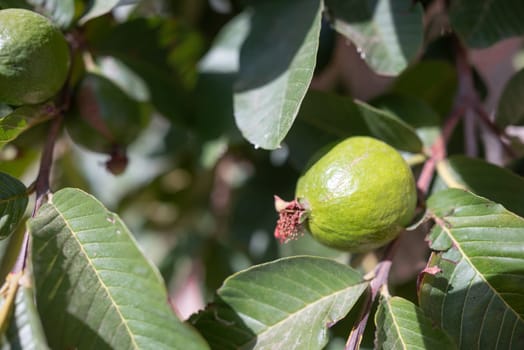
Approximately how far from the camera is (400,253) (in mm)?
1615

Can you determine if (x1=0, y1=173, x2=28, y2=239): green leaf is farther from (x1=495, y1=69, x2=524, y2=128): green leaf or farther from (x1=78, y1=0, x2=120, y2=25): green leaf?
(x1=495, y1=69, x2=524, y2=128): green leaf

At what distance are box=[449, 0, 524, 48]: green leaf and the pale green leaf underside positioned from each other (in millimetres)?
891

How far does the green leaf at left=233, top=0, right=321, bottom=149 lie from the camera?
0.92 metres

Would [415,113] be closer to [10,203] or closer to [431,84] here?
[431,84]

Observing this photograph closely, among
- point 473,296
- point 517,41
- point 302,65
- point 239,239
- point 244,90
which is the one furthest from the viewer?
point 517,41

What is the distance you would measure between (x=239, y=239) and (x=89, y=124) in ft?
2.08

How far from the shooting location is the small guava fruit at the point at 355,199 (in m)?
0.87

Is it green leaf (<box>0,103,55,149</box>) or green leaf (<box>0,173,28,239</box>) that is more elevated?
green leaf (<box>0,103,55,149</box>)

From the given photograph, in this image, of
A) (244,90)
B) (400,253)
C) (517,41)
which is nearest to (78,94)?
(244,90)

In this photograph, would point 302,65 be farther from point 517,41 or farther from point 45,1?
point 517,41

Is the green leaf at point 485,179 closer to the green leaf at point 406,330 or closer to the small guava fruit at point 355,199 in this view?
the small guava fruit at point 355,199

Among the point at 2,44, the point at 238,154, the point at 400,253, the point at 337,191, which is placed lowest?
the point at 400,253

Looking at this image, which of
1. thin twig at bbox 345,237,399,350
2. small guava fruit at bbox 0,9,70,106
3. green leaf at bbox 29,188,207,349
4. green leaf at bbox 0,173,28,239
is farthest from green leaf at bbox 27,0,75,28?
thin twig at bbox 345,237,399,350

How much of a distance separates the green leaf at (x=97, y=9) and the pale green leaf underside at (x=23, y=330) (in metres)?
0.48
